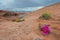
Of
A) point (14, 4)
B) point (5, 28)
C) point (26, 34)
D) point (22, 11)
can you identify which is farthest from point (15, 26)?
point (22, 11)

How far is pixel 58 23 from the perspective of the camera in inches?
368

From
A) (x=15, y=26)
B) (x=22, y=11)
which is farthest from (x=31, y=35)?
(x=22, y=11)

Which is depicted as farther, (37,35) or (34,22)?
(34,22)

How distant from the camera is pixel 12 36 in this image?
8.10 meters

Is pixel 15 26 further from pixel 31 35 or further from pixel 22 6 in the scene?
pixel 22 6

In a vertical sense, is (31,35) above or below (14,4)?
below

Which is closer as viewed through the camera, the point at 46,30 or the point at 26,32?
the point at 46,30

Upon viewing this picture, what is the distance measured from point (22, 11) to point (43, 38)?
18.0 ft

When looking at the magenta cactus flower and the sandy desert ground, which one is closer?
the sandy desert ground

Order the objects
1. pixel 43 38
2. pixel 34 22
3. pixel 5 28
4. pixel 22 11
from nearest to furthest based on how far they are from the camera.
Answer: pixel 43 38
pixel 5 28
pixel 34 22
pixel 22 11

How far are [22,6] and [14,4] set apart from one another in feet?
1.40

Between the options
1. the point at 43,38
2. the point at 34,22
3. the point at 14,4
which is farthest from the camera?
the point at 14,4

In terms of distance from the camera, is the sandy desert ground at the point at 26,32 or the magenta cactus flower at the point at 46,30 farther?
the magenta cactus flower at the point at 46,30

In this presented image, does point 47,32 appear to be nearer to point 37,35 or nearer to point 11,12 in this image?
point 37,35
